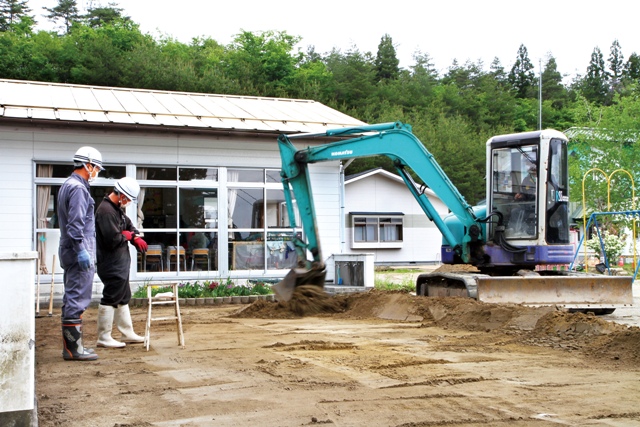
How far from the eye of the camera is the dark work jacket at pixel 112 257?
8461mm

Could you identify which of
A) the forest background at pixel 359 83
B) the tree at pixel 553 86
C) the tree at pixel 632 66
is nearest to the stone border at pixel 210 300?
the forest background at pixel 359 83

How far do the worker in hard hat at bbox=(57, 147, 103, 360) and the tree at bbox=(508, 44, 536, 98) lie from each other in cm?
7932

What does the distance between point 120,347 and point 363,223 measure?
28534 mm

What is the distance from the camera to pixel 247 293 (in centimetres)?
1581

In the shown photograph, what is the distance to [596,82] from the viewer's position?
82938 millimetres

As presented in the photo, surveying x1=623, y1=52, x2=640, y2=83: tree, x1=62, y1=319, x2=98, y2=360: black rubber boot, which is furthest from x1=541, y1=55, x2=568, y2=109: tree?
x1=62, y1=319, x2=98, y2=360: black rubber boot

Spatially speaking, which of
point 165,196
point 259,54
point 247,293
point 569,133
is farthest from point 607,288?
point 259,54

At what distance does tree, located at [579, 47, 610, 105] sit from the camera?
266 ft

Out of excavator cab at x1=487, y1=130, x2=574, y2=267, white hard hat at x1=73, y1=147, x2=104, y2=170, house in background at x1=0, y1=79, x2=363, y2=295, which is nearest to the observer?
white hard hat at x1=73, y1=147, x2=104, y2=170

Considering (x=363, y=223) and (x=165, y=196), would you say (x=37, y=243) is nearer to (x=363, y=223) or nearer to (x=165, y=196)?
(x=165, y=196)

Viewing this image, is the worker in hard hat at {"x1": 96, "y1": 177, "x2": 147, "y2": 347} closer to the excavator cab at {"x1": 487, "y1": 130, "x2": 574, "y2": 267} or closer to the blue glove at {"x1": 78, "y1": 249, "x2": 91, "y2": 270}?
the blue glove at {"x1": 78, "y1": 249, "x2": 91, "y2": 270}

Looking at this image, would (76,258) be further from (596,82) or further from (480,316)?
(596,82)

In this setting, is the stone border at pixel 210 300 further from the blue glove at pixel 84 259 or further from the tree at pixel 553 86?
the tree at pixel 553 86

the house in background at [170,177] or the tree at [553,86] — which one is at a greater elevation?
the tree at [553,86]
